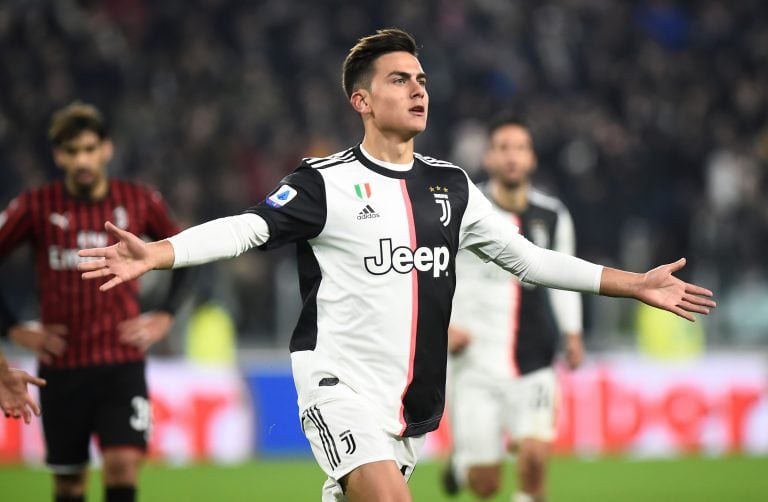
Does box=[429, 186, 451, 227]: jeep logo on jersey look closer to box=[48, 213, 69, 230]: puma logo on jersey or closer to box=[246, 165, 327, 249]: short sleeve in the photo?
box=[246, 165, 327, 249]: short sleeve

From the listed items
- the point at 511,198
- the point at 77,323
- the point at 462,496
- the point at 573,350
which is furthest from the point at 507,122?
the point at 462,496

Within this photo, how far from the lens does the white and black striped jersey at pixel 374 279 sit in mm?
5273

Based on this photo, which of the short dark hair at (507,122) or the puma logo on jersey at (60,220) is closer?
the puma logo on jersey at (60,220)

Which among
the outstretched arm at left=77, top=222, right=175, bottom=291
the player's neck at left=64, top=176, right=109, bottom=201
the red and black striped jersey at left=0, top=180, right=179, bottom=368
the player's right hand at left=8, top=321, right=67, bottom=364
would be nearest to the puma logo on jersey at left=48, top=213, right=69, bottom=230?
the red and black striped jersey at left=0, top=180, right=179, bottom=368

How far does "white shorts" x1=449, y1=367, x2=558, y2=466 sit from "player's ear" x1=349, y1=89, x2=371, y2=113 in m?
3.30

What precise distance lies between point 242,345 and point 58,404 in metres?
7.53

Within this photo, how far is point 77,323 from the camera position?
23.4 feet

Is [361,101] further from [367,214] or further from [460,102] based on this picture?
[460,102]

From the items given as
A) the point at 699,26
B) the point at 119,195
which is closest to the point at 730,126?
the point at 699,26

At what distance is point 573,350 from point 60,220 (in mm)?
3216

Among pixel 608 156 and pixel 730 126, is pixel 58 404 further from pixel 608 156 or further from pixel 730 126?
pixel 730 126

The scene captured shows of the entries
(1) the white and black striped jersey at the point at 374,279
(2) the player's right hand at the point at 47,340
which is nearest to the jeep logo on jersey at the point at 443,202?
(1) the white and black striped jersey at the point at 374,279

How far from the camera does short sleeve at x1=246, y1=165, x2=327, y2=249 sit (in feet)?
16.9

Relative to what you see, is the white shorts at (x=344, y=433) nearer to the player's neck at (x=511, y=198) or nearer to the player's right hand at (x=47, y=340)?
the player's right hand at (x=47, y=340)
